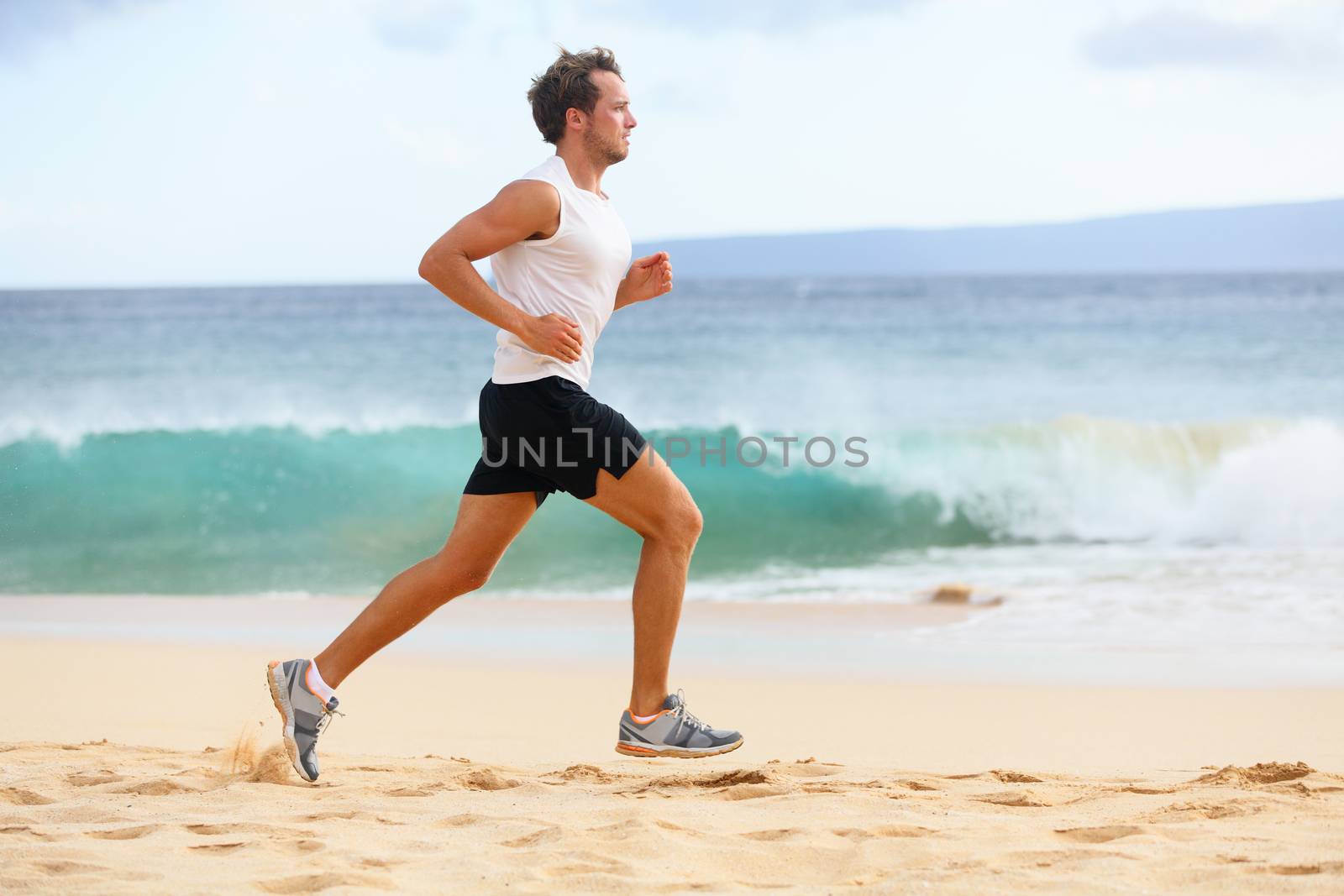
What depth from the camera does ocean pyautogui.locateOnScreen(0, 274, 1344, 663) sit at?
26.3 feet

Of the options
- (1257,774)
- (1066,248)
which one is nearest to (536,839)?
(1257,774)

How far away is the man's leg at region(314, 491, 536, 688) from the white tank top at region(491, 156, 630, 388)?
0.33 m

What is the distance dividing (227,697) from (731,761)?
2.08m

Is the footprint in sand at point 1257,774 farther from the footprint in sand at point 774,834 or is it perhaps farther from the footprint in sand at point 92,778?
the footprint in sand at point 92,778

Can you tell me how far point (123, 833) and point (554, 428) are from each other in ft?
4.18

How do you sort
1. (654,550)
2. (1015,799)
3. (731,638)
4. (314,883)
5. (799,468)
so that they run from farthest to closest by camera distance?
(799,468) → (731,638) → (654,550) → (1015,799) → (314,883)

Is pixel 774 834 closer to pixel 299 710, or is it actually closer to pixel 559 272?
pixel 299 710

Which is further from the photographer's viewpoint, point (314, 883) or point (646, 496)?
point (646, 496)

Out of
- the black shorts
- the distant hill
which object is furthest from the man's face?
the distant hill

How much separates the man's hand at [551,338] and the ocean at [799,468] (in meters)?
3.40

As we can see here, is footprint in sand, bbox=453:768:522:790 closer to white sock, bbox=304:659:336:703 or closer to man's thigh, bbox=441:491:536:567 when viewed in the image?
white sock, bbox=304:659:336:703

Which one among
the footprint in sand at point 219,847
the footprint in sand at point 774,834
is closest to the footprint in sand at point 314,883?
the footprint in sand at point 219,847

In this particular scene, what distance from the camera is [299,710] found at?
3170mm

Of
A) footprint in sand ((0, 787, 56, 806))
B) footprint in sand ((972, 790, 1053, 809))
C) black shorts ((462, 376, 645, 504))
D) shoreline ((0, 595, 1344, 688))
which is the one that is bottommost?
footprint in sand ((0, 787, 56, 806))
